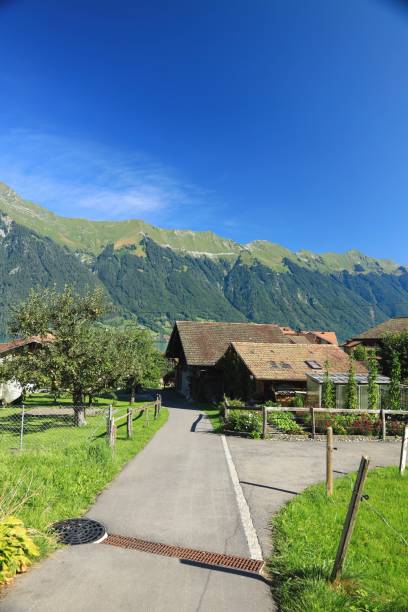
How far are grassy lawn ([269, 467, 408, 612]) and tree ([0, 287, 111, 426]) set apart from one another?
14423mm

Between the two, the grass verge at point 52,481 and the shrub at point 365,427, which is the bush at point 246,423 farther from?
the grass verge at point 52,481

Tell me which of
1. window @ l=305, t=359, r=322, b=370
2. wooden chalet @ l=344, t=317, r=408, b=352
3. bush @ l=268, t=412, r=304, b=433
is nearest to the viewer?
bush @ l=268, t=412, r=304, b=433

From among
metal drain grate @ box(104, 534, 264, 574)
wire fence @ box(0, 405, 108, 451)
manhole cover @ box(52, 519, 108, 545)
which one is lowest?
wire fence @ box(0, 405, 108, 451)

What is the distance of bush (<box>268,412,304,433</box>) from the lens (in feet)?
66.2

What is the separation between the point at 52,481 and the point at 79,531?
2.51 meters

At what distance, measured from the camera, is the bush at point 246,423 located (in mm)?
19875

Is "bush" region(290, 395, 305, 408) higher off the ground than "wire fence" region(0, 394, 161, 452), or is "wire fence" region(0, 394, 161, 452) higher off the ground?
"bush" region(290, 395, 305, 408)

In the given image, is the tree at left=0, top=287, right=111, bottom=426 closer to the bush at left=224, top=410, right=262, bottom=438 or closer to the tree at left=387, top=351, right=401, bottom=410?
the bush at left=224, top=410, right=262, bottom=438

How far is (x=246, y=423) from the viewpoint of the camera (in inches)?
796

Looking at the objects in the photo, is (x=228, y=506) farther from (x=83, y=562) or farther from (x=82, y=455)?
(x=82, y=455)

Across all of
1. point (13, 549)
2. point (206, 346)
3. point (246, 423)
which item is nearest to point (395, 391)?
point (246, 423)

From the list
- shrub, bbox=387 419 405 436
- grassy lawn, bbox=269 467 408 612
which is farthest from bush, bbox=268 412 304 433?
grassy lawn, bbox=269 467 408 612

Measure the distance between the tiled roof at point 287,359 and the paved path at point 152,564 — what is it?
16.9 m

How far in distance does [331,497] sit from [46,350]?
16.5 meters
